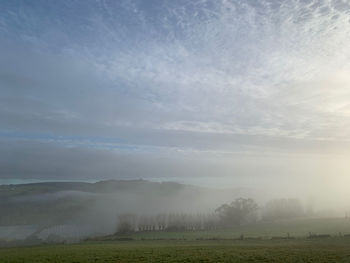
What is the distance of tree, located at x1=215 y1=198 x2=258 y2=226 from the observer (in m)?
142

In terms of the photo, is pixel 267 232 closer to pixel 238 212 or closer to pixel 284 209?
pixel 238 212

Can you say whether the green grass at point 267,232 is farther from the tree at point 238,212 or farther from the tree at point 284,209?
the tree at point 284,209

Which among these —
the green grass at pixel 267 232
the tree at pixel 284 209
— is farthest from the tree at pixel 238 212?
the green grass at pixel 267 232

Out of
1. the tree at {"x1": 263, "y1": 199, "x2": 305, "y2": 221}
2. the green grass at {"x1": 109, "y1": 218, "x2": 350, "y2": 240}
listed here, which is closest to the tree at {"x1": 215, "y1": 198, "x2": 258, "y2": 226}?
the tree at {"x1": 263, "y1": 199, "x2": 305, "y2": 221}

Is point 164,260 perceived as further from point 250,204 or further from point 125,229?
point 250,204

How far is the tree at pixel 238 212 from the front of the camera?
141625 millimetres

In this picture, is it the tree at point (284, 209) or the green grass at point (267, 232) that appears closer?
the green grass at point (267, 232)

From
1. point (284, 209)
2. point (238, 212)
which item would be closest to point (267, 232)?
point (238, 212)

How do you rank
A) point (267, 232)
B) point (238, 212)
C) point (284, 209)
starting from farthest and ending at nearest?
point (284, 209)
point (238, 212)
point (267, 232)

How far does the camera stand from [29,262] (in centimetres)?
4031

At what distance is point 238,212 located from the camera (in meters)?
143

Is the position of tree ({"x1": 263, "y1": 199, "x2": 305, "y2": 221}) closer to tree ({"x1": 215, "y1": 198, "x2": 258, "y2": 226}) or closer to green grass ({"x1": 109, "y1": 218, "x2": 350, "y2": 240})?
tree ({"x1": 215, "y1": 198, "x2": 258, "y2": 226})

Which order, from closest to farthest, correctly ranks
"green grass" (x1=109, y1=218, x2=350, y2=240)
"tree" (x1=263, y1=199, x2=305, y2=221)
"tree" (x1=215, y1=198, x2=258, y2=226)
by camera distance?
"green grass" (x1=109, y1=218, x2=350, y2=240) → "tree" (x1=215, y1=198, x2=258, y2=226) → "tree" (x1=263, y1=199, x2=305, y2=221)

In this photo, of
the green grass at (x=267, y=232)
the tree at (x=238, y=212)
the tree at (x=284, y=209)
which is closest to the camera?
the green grass at (x=267, y=232)
